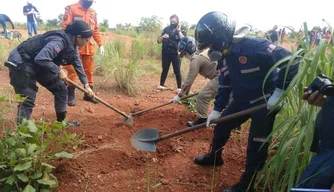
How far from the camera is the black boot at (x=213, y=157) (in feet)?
8.84

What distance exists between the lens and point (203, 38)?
2.21m

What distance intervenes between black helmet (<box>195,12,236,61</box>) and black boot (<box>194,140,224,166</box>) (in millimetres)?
907

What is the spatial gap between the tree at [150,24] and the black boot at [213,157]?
41.0ft

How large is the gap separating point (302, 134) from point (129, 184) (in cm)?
142

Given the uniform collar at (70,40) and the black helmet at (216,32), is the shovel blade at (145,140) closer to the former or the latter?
the black helmet at (216,32)

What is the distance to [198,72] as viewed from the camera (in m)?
3.83

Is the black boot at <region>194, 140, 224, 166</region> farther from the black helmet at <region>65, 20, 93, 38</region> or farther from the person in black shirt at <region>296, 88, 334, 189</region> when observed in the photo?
the black helmet at <region>65, 20, 93, 38</region>

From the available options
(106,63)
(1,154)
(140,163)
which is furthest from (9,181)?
(106,63)

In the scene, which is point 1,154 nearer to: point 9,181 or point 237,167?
point 9,181

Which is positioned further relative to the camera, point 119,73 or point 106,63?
point 106,63

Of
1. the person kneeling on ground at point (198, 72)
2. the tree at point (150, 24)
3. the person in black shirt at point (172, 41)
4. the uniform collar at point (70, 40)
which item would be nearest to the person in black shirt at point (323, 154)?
the person kneeling on ground at point (198, 72)

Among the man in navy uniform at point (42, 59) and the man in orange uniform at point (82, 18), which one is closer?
the man in navy uniform at point (42, 59)

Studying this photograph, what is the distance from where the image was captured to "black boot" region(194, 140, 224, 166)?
2.70 m

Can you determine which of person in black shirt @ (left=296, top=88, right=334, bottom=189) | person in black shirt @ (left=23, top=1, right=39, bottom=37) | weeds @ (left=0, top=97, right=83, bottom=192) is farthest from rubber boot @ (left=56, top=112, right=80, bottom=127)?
person in black shirt @ (left=23, top=1, right=39, bottom=37)
